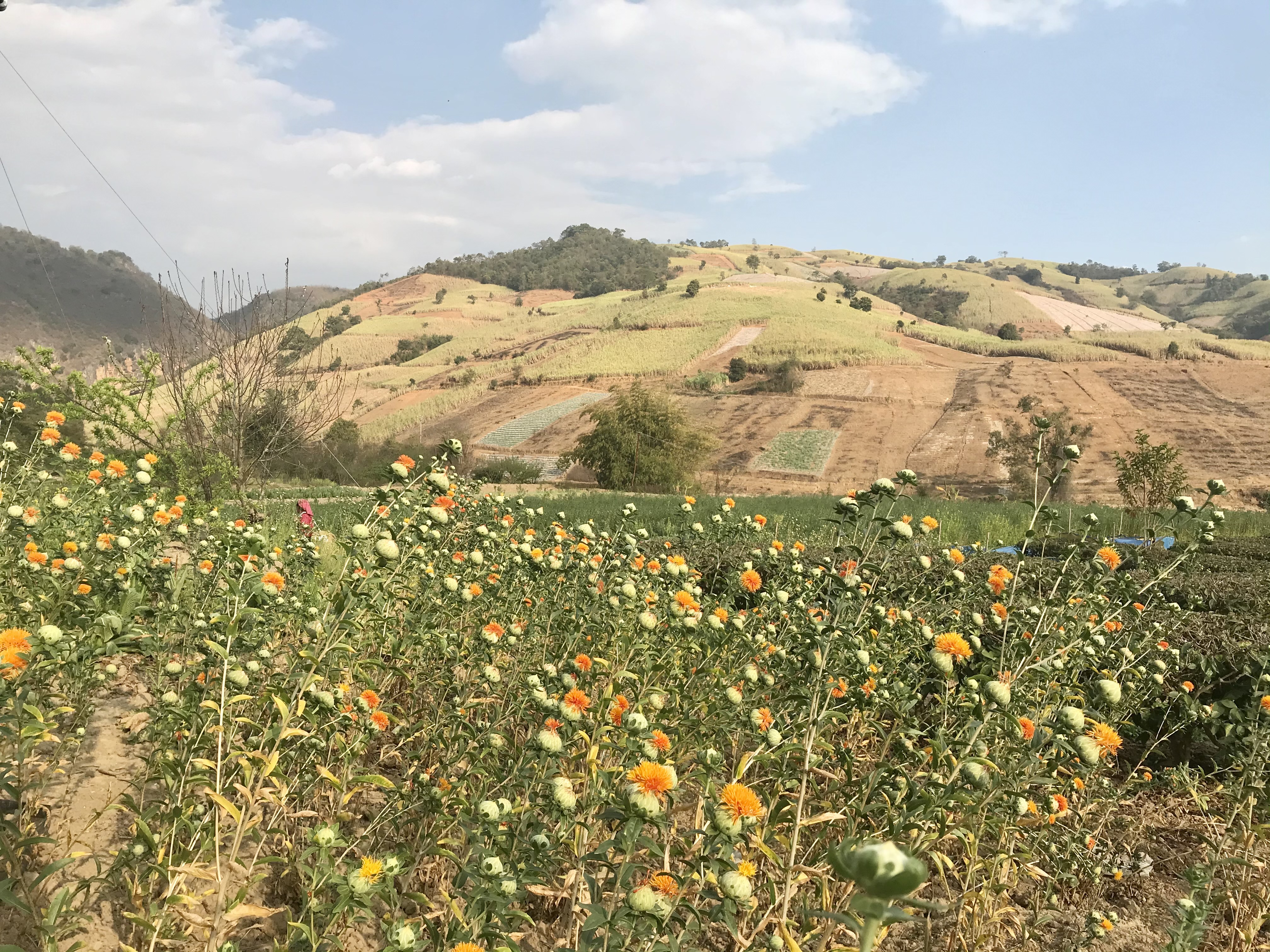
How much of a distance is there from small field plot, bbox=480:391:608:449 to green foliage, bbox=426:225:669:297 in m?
58.2

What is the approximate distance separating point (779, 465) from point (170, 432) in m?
27.2

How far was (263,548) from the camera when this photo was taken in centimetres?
283

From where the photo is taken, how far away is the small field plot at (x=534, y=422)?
39.8m

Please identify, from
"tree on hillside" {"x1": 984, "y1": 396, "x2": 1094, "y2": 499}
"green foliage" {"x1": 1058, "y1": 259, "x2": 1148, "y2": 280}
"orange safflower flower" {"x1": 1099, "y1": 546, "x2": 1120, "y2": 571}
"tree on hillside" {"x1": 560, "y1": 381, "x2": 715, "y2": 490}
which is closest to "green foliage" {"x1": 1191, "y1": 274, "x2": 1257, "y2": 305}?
"green foliage" {"x1": 1058, "y1": 259, "x2": 1148, "y2": 280}

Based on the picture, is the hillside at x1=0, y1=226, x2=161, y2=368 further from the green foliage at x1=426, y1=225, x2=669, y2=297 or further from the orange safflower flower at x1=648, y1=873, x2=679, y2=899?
the orange safflower flower at x1=648, y1=873, x2=679, y2=899

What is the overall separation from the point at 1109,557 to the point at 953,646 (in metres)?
1.19

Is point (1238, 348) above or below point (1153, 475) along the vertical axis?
above

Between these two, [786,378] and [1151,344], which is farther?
[1151,344]

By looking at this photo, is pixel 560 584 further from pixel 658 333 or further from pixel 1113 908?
pixel 658 333

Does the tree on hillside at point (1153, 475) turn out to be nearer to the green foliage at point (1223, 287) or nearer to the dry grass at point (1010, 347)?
the dry grass at point (1010, 347)

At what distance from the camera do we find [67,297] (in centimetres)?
7900

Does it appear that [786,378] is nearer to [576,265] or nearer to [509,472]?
[509,472]

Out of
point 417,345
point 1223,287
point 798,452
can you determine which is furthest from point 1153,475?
point 1223,287

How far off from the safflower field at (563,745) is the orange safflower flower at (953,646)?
0.02 metres
